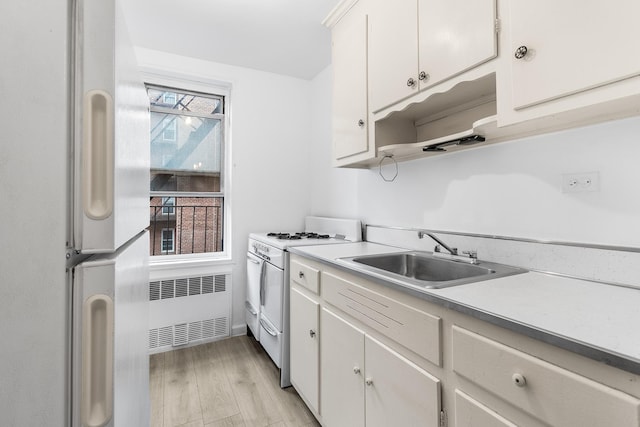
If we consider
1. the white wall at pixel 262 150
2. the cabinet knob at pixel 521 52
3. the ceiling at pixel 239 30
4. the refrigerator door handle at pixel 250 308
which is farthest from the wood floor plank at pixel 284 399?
the ceiling at pixel 239 30

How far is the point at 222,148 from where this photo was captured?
10.0 ft

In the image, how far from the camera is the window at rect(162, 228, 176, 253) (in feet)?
9.40

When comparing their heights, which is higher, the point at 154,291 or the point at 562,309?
the point at 562,309

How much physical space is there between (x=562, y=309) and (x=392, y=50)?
141cm

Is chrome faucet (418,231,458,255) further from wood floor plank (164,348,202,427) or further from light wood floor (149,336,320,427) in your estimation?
wood floor plank (164,348,202,427)

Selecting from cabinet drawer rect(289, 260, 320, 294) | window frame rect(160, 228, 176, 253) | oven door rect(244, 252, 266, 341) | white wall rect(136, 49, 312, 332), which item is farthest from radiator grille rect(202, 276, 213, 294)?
cabinet drawer rect(289, 260, 320, 294)

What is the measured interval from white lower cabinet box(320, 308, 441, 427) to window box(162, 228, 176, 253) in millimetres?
1965

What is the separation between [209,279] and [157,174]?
43.4 inches

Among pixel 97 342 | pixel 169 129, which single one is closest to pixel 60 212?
pixel 97 342

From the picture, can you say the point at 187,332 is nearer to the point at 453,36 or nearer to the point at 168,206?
the point at 168,206

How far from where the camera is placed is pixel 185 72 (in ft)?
8.87

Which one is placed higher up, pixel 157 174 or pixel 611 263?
pixel 157 174

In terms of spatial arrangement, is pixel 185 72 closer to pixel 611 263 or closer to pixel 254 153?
pixel 254 153

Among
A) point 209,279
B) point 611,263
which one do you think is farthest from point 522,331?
point 209,279
